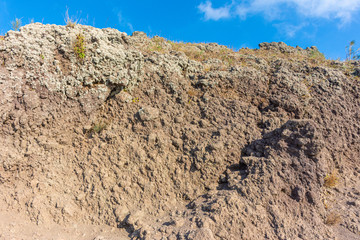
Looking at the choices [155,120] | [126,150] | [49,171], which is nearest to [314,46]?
[155,120]

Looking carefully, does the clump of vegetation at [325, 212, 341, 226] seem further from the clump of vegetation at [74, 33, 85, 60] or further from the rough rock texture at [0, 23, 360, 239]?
the clump of vegetation at [74, 33, 85, 60]

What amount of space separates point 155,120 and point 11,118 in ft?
8.17

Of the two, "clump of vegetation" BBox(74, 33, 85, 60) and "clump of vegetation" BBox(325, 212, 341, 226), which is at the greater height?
"clump of vegetation" BBox(74, 33, 85, 60)

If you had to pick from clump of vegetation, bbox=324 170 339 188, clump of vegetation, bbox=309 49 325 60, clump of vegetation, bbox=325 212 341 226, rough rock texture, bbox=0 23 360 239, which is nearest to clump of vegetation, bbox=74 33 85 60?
rough rock texture, bbox=0 23 360 239

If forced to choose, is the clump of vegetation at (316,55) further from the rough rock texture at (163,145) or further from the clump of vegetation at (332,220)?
the clump of vegetation at (332,220)

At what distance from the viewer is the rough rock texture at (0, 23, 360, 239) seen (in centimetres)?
303

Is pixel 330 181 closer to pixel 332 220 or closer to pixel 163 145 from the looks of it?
pixel 332 220

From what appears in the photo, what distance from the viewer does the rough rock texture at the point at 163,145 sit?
3.03m

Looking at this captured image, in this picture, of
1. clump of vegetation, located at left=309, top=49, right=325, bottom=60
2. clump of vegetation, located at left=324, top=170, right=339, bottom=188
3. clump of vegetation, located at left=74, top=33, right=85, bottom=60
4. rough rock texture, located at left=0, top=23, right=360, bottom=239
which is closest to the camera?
rough rock texture, located at left=0, top=23, right=360, bottom=239

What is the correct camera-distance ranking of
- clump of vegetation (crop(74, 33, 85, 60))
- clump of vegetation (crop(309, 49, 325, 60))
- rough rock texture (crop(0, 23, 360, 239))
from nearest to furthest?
1. rough rock texture (crop(0, 23, 360, 239))
2. clump of vegetation (crop(74, 33, 85, 60))
3. clump of vegetation (crop(309, 49, 325, 60))

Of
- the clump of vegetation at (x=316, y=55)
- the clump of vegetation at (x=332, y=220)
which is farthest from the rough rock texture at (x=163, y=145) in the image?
the clump of vegetation at (x=316, y=55)

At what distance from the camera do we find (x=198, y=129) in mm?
4039

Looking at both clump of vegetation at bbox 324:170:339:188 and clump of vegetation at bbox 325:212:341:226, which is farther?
clump of vegetation at bbox 324:170:339:188

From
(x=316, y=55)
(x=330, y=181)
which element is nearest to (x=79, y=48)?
(x=330, y=181)
